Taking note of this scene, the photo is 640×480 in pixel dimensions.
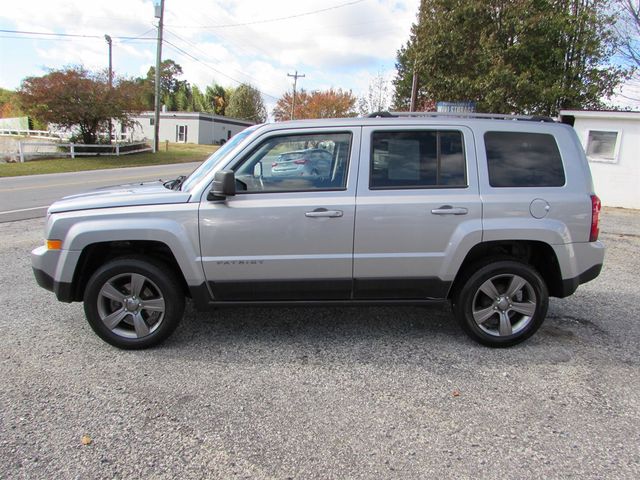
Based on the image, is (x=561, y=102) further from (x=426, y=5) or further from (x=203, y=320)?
(x=203, y=320)

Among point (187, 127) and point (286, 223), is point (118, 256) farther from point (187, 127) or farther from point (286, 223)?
point (187, 127)

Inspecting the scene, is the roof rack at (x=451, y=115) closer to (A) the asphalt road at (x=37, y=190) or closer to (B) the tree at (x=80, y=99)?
(A) the asphalt road at (x=37, y=190)

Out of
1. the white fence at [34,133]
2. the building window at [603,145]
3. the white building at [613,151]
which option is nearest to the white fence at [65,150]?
the white fence at [34,133]

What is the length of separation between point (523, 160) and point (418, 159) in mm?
902

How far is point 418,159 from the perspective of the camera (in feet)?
12.7

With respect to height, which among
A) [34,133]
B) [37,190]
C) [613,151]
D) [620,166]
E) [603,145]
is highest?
[34,133]

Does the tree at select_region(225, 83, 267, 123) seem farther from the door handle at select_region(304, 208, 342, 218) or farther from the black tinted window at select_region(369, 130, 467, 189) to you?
the door handle at select_region(304, 208, 342, 218)

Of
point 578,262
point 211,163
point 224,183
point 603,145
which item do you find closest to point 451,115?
point 578,262

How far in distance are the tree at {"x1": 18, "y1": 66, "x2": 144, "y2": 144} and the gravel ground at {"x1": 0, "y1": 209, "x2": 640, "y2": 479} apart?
24.8 meters

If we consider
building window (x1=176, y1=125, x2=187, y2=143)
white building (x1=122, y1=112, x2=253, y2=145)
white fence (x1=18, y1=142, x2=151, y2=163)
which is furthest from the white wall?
building window (x1=176, y1=125, x2=187, y2=143)

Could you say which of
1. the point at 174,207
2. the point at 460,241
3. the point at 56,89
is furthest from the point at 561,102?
the point at 56,89

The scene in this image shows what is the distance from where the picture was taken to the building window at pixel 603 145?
13.5m

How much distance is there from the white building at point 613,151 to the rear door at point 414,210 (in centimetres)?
1138

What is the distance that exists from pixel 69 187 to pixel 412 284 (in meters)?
14.6
